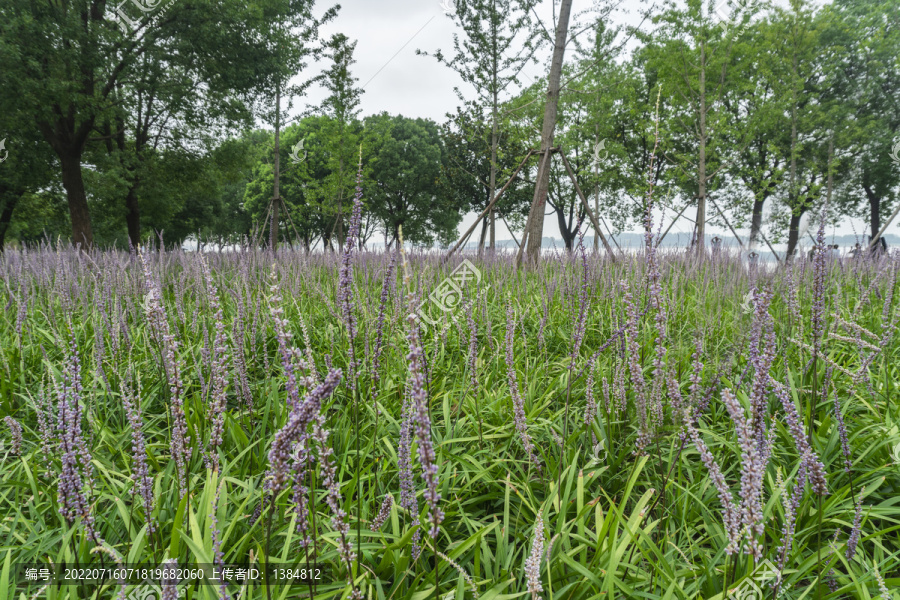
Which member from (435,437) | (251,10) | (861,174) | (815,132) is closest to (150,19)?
(251,10)

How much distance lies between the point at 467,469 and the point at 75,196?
1835cm

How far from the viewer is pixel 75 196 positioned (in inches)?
569

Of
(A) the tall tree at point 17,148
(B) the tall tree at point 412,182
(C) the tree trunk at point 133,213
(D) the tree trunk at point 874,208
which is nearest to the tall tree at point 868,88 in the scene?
(D) the tree trunk at point 874,208

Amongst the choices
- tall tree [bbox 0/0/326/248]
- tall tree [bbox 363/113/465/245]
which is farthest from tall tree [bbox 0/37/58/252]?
tall tree [bbox 363/113/465/245]

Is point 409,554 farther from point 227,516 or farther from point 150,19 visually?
point 150,19

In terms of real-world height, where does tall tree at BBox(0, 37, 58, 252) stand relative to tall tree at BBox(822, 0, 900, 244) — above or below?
below

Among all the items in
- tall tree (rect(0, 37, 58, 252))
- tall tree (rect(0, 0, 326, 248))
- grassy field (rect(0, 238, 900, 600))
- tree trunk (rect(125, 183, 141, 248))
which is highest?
tall tree (rect(0, 0, 326, 248))

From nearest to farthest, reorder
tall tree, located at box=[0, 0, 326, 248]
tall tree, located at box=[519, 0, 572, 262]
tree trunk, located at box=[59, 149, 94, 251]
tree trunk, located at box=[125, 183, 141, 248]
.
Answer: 1. tall tree, located at box=[519, 0, 572, 262]
2. tall tree, located at box=[0, 0, 326, 248]
3. tree trunk, located at box=[59, 149, 94, 251]
4. tree trunk, located at box=[125, 183, 141, 248]

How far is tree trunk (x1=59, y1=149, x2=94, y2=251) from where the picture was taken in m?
14.4

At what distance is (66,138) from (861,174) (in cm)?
4073

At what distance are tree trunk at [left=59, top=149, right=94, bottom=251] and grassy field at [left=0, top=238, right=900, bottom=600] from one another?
45.9ft

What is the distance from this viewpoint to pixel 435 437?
257cm

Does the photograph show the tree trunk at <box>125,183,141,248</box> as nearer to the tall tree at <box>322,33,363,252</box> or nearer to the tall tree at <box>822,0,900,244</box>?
the tall tree at <box>322,33,363,252</box>

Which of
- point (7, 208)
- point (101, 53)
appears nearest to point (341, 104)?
point (101, 53)
